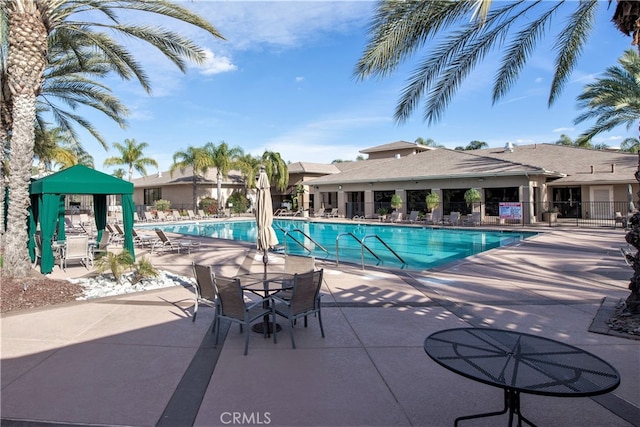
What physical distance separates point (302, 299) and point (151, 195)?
154 ft

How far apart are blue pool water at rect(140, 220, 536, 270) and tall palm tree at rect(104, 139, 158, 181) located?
75.7 ft

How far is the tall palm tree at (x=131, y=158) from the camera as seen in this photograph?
40.7m

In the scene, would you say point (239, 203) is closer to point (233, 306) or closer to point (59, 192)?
point (59, 192)

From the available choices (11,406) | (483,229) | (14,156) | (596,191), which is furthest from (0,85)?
(596,191)

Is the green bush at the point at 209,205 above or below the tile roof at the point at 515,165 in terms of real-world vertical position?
below

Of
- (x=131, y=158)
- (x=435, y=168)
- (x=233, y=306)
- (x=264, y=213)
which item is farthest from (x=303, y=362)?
(x=131, y=158)

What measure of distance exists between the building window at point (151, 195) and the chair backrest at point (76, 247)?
123 ft

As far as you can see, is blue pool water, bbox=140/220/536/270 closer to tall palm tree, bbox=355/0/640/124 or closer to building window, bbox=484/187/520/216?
building window, bbox=484/187/520/216

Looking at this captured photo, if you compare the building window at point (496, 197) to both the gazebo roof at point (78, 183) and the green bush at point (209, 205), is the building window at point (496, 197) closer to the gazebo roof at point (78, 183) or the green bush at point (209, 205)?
the gazebo roof at point (78, 183)

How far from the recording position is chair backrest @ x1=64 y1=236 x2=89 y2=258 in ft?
33.9

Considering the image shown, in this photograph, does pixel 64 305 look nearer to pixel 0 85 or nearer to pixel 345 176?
pixel 0 85

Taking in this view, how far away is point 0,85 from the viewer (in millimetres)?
10289

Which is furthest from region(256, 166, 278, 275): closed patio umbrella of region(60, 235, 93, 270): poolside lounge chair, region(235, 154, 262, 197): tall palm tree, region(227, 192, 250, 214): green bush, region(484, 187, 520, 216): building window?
region(227, 192, 250, 214): green bush

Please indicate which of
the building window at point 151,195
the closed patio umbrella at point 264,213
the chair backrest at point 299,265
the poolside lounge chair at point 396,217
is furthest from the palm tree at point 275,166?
the chair backrest at point 299,265
